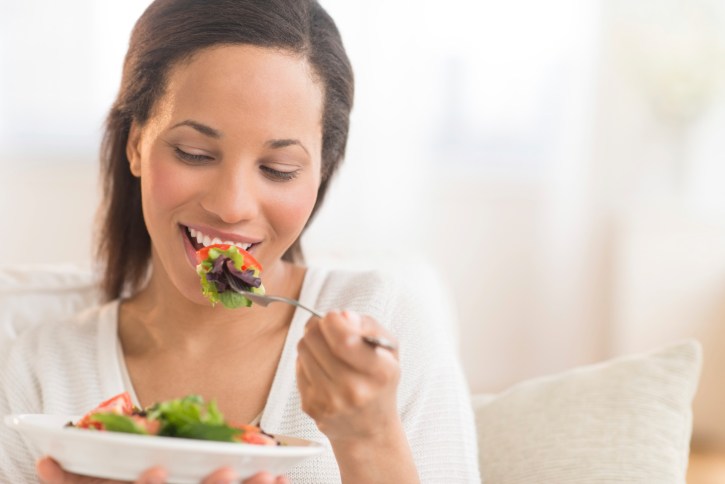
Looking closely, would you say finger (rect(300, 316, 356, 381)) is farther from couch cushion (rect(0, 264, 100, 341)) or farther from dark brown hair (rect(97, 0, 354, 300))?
couch cushion (rect(0, 264, 100, 341))

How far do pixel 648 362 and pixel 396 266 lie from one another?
731 mm

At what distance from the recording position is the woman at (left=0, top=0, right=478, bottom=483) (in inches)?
63.1

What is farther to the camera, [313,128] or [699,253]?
[699,253]

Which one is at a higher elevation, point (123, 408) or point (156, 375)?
point (123, 408)

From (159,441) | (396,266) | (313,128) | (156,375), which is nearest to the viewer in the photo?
(159,441)

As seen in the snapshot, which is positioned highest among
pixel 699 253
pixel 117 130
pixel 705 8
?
pixel 705 8

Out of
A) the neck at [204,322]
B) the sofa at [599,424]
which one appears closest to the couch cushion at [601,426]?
the sofa at [599,424]

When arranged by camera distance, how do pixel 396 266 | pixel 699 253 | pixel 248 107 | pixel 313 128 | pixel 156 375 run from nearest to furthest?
pixel 248 107, pixel 313 128, pixel 156 375, pixel 396 266, pixel 699 253

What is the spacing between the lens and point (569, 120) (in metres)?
4.95

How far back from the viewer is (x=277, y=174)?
1652 mm

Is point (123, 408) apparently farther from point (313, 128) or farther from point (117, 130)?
point (117, 130)

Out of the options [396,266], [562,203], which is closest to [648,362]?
[396,266]

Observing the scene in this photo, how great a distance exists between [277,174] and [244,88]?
0.48ft

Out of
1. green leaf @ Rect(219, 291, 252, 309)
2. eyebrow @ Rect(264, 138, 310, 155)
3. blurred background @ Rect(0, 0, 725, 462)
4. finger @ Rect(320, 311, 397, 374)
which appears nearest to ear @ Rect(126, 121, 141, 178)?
eyebrow @ Rect(264, 138, 310, 155)
